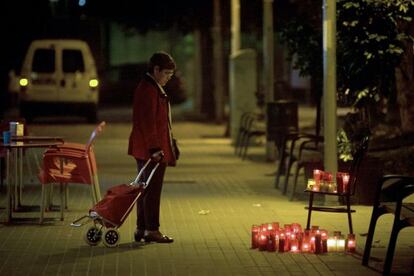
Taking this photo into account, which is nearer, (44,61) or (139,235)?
(139,235)

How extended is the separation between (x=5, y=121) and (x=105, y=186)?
1.72 meters

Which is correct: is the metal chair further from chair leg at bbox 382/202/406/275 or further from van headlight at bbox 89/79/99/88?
van headlight at bbox 89/79/99/88

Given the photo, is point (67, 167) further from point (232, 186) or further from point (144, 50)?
point (144, 50)

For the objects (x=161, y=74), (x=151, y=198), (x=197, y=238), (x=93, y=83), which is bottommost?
(x=197, y=238)

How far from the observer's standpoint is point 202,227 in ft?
39.7

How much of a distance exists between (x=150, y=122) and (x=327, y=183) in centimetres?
190

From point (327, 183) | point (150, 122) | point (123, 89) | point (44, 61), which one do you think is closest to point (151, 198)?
point (150, 122)

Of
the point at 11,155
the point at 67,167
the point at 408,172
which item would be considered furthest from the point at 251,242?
the point at 408,172

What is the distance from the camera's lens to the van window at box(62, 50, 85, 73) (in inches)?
1176

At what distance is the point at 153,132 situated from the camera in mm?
10891

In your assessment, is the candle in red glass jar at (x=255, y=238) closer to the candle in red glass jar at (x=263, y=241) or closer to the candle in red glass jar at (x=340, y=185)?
the candle in red glass jar at (x=263, y=241)

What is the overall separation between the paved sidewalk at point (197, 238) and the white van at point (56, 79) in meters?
11.9

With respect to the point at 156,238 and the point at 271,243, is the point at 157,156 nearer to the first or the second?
the point at 156,238

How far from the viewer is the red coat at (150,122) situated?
10914mm
